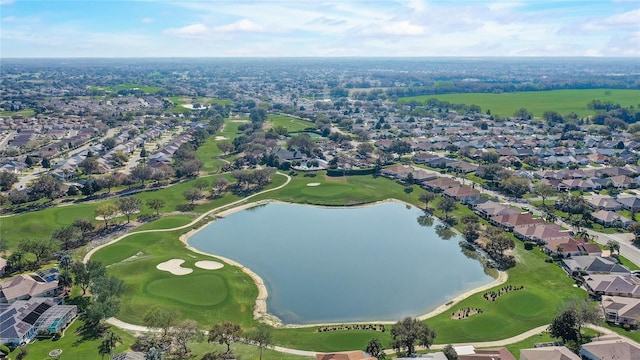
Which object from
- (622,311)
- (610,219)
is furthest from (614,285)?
(610,219)

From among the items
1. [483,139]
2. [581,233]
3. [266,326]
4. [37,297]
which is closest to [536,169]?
[483,139]

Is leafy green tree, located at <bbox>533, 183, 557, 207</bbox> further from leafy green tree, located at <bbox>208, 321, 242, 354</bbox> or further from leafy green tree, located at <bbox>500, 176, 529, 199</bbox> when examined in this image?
leafy green tree, located at <bbox>208, 321, 242, 354</bbox>

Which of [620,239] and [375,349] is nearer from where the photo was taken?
[375,349]

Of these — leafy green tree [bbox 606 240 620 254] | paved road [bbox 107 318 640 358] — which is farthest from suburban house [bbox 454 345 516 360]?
leafy green tree [bbox 606 240 620 254]

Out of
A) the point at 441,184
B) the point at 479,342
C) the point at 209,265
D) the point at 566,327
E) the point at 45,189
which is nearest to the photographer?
the point at 566,327

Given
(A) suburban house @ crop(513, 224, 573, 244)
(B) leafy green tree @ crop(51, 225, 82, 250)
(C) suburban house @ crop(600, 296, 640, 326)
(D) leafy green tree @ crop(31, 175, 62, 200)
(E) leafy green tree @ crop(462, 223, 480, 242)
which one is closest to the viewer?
(C) suburban house @ crop(600, 296, 640, 326)

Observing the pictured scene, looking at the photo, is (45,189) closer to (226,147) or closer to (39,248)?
(39,248)
